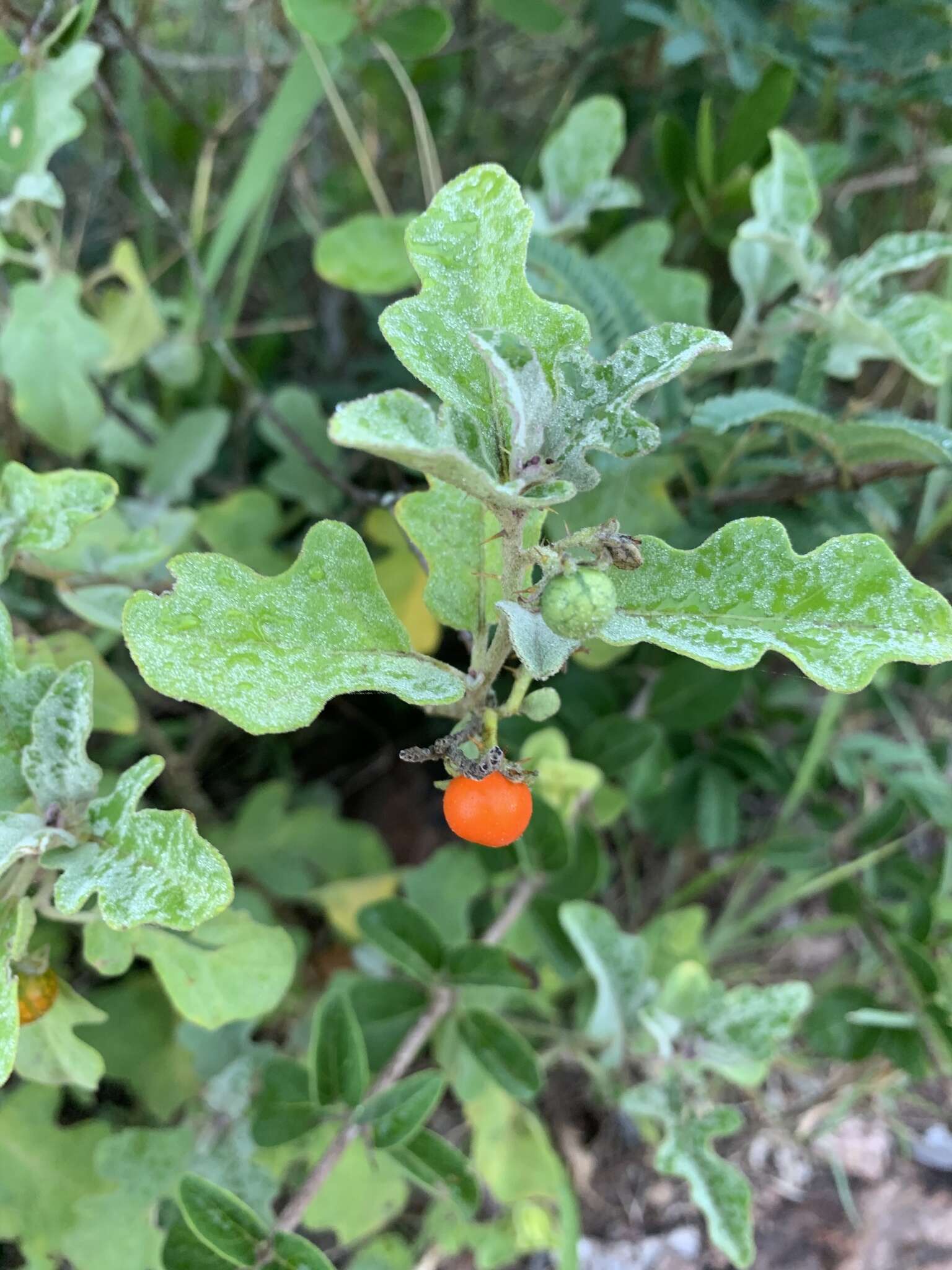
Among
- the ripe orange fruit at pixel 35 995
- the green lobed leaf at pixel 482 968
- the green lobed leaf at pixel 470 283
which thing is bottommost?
the green lobed leaf at pixel 482 968

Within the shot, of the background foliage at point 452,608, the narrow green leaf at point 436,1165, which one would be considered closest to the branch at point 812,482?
the background foliage at point 452,608

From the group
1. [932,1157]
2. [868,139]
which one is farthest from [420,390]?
[932,1157]

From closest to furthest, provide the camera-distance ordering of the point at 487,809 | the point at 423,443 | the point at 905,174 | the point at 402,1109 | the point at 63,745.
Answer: the point at 423,443 < the point at 487,809 < the point at 63,745 < the point at 402,1109 < the point at 905,174

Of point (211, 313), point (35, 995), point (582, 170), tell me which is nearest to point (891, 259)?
point (582, 170)

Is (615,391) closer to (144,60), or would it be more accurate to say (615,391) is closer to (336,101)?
(336,101)

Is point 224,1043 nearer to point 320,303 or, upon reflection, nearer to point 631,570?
point 631,570

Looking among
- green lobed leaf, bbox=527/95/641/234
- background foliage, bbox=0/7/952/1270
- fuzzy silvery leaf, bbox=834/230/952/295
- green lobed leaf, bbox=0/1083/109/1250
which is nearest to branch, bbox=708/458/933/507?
background foliage, bbox=0/7/952/1270

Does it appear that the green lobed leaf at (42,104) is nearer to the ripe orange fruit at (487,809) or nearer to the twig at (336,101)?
the twig at (336,101)

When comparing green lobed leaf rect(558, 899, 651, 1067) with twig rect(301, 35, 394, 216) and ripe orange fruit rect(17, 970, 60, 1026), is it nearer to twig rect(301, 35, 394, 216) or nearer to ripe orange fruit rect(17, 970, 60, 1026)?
ripe orange fruit rect(17, 970, 60, 1026)
